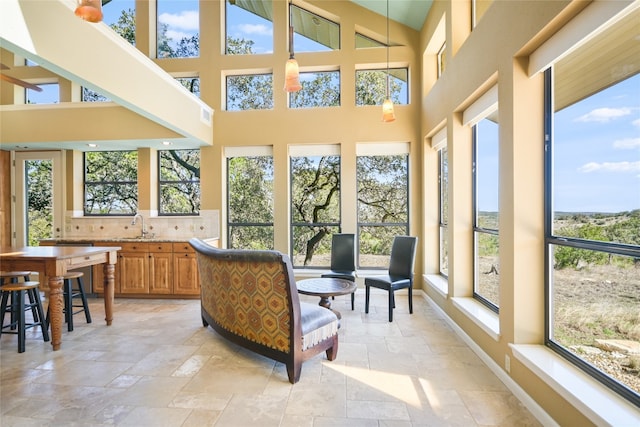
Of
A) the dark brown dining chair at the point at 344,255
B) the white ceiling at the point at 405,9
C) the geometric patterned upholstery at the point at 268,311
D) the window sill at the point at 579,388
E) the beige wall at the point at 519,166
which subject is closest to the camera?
the window sill at the point at 579,388

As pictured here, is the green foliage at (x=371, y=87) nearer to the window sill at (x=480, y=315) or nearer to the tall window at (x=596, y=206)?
the tall window at (x=596, y=206)

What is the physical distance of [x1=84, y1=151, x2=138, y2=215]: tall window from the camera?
5637 millimetres

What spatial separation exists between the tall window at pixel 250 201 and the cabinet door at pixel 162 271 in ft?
3.42

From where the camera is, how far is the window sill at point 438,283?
13.3 ft

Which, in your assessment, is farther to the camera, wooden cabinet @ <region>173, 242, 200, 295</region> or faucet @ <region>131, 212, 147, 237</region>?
faucet @ <region>131, 212, 147, 237</region>

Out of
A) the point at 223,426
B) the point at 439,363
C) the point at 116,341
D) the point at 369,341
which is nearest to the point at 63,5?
the point at 116,341

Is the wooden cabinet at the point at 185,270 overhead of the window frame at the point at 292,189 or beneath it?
beneath

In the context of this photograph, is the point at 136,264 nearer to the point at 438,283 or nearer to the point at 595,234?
the point at 438,283

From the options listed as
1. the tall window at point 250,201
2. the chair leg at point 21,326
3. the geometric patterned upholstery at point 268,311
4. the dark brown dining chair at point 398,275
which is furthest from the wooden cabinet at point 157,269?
the dark brown dining chair at point 398,275

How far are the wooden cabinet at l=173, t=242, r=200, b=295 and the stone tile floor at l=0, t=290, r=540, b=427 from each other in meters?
1.26

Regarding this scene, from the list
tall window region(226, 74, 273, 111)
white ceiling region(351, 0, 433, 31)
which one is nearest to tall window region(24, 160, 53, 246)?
tall window region(226, 74, 273, 111)

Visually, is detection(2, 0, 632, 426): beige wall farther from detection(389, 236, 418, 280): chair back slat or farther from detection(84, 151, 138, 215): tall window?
detection(389, 236, 418, 280): chair back slat

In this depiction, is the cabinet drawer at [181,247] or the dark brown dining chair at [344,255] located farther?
the cabinet drawer at [181,247]

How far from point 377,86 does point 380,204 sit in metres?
2.03
